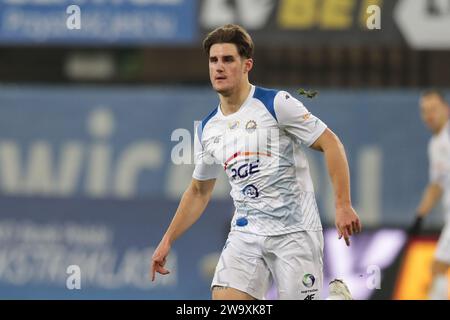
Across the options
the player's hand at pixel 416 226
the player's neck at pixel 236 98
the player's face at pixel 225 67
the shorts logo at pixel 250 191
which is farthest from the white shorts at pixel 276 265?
the player's hand at pixel 416 226

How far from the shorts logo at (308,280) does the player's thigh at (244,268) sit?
10.9 inches

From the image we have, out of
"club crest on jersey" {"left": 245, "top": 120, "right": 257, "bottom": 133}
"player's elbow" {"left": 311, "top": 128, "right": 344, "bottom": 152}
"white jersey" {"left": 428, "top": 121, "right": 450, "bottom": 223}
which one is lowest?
"white jersey" {"left": 428, "top": 121, "right": 450, "bottom": 223}

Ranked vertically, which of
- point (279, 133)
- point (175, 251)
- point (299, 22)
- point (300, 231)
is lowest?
point (175, 251)

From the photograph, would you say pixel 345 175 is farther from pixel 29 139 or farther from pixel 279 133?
pixel 29 139

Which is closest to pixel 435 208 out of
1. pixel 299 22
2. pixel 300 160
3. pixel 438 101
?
pixel 438 101

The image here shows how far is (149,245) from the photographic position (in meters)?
15.6

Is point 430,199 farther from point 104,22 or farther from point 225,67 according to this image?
point 225,67

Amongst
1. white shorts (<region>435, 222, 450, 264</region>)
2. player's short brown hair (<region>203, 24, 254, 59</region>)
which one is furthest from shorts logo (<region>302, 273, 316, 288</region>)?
white shorts (<region>435, 222, 450, 264</region>)

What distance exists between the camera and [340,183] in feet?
24.4

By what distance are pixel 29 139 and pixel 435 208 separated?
5.56 m

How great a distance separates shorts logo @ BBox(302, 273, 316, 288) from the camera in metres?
7.70

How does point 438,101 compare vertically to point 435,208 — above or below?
above

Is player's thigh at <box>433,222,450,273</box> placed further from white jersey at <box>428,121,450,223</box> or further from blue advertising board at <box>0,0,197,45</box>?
blue advertising board at <box>0,0,197,45</box>
